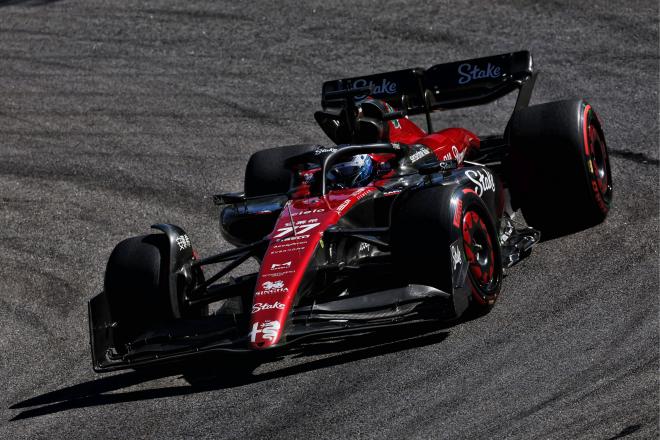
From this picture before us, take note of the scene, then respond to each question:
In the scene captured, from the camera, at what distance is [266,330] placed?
780 cm

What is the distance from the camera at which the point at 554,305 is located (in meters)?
8.93

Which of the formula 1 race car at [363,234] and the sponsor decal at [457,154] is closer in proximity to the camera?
the formula 1 race car at [363,234]

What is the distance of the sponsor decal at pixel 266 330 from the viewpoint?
7.76 meters

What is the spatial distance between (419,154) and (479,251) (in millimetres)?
1704

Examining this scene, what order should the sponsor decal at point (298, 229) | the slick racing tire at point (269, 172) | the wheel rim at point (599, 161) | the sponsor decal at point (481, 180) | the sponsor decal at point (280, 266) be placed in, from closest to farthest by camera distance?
the sponsor decal at point (280, 266) < the sponsor decal at point (298, 229) < the sponsor decal at point (481, 180) < the wheel rim at point (599, 161) < the slick racing tire at point (269, 172)

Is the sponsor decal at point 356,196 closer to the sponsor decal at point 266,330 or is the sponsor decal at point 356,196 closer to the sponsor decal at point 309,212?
the sponsor decal at point 309,212

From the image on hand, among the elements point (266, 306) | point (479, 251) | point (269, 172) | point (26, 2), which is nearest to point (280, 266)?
point (266, 306)

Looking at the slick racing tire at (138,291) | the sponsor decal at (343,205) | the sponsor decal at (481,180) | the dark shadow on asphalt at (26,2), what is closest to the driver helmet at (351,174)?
the sponsor decal at (343,205)

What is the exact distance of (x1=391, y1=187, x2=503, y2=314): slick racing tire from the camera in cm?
818

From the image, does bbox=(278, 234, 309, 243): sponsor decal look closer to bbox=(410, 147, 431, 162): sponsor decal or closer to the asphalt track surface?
the asphalt track surface

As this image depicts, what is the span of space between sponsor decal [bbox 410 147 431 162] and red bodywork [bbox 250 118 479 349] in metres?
0.89

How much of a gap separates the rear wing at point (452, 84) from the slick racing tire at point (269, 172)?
2.31 feet

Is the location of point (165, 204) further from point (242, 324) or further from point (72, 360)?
point (242, 324)

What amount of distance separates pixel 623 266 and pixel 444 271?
7.34 feet
